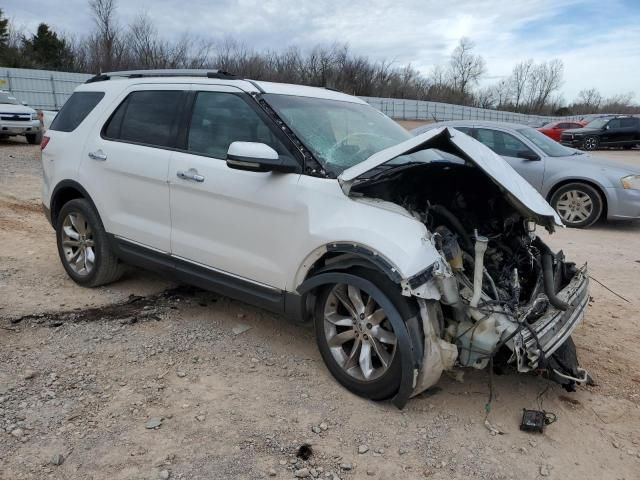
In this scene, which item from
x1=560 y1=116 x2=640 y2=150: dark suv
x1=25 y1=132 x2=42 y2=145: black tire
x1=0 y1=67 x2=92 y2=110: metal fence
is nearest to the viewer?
x1=25 y1=132 x2=42 y2=145: black tire

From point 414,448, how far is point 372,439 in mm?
227

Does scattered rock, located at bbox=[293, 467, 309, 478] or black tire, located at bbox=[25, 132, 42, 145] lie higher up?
black tire, located at bbox=[25, 132, 42, 145]

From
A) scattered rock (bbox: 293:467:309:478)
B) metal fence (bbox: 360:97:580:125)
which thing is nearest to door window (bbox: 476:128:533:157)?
scattered rock (bbox: 293:467:309:478)

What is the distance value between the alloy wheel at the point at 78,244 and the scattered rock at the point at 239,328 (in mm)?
1559

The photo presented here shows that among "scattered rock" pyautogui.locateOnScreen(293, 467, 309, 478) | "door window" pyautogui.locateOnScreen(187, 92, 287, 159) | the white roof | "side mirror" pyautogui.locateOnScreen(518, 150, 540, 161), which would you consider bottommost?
"scattered rock" pyautogui.locateOnScreen(293, 467, 309, 478)

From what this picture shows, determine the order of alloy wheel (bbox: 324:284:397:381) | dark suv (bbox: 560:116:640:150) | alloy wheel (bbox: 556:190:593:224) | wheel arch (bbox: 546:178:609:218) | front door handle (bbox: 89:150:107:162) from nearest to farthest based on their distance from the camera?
1. alloy wheel (bbox: 324:284:397:381)
2. front door handle (bbox: 89:150:107:162)
3. wheel arch (bbox: 546:178:609:218)
4. alloy wheel (bbox: 556:190:593:224)
5. dark suv (bbox: 560:116:640:150)

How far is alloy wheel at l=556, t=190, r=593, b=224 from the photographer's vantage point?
332 inches

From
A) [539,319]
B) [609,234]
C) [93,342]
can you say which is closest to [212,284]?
[93,342]

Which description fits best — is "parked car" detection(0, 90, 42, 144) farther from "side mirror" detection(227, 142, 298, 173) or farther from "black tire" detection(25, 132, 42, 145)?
"side mirror" detection(227, 142, 298, 173)

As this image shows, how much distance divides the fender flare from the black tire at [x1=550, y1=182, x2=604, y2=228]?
6.57 m

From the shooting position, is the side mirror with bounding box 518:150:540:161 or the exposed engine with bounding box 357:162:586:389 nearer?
the exposed engine with bounding box 357:162:586:389

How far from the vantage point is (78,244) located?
4945 millimetres

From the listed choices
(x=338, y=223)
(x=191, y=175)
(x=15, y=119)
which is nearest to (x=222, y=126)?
(x=191, y=175)

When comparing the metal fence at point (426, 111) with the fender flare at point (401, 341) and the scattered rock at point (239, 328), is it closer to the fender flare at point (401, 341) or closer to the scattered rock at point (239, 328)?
the scattered rock at point (239, 328)
